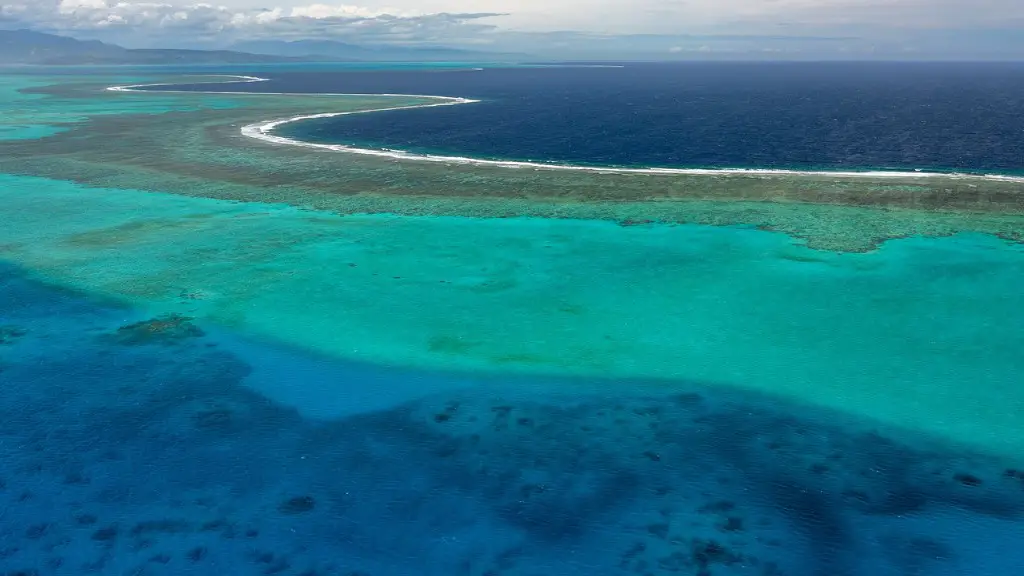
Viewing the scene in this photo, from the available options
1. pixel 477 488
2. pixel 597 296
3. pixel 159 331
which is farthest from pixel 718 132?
pixel 477 488

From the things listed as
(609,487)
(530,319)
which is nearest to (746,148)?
(530,319)

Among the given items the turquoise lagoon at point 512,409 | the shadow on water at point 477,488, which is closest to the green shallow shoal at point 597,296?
the turquoise lagoon at point 512,409

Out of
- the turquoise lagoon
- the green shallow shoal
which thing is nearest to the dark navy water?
the green shallow shoal

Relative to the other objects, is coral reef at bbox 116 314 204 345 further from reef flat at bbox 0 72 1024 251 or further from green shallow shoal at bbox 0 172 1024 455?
reef flat at bbox 0 72 1024 251

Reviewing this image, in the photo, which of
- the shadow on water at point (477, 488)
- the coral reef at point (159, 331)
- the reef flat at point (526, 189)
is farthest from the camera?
the reef flat at point (526, 189)

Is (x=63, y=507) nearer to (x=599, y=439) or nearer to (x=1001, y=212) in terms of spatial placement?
(x=599, y=439)

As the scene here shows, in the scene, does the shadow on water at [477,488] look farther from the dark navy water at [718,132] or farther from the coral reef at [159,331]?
the dark navy water at [718,132]
